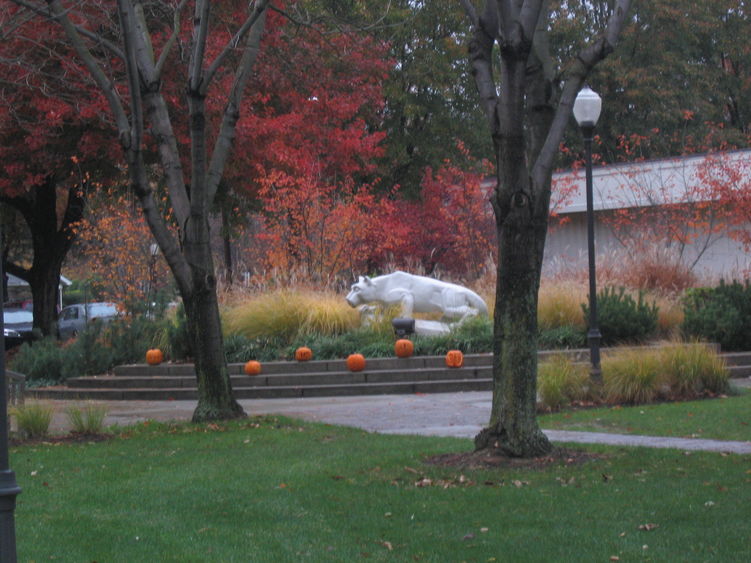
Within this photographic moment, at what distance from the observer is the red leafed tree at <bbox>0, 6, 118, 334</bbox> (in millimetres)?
19156

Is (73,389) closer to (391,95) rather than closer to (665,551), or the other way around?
(665,551)

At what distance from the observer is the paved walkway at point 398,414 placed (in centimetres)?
1029

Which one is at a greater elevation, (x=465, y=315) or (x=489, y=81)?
(x=489, y=81)

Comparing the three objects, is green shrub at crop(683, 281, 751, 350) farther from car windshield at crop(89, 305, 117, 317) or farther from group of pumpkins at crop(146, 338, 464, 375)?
car windshield at crop(89, 305, 117, 317)

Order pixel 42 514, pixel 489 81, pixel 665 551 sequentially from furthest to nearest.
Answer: pixel 489 81 < pixel 42 514 < pixel 665 551

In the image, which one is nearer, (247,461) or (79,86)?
(247,461)

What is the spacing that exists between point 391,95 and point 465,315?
16.5m

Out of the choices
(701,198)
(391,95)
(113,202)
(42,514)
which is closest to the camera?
(42,514)

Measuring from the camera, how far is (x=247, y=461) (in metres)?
9.45

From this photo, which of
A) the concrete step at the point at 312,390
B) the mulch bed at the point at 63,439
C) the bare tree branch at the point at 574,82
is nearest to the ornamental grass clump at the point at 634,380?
the concrete step at the point at 312,390

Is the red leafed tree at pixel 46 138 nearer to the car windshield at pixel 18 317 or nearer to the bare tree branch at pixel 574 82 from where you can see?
the car windshield at pixel 18 317

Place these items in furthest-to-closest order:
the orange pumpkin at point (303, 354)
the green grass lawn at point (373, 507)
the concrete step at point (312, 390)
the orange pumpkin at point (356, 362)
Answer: the orange pumpkin at point (303, 354) → the orange pumpkin at point (356, 362) → the concrete step at point (312, 390) → the green grass lawn at point (373, 507)

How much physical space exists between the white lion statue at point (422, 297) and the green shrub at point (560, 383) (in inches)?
191

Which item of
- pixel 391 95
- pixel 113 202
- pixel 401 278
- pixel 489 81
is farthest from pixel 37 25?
pixel 391 95
